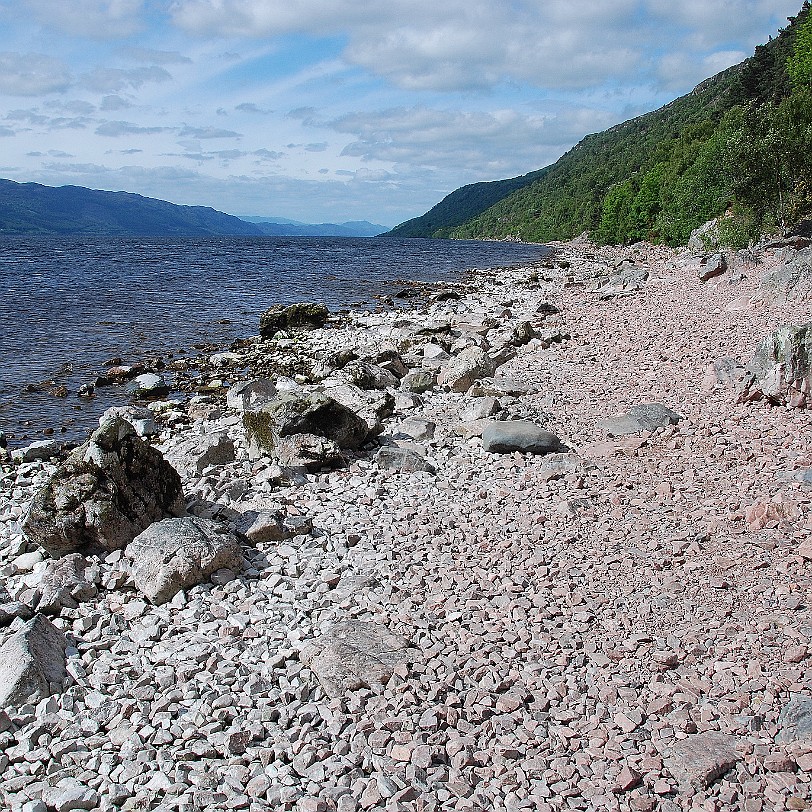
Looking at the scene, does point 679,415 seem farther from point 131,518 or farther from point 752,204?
point 752,204

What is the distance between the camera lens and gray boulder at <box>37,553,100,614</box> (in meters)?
8.03

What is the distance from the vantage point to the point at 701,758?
5398 mm

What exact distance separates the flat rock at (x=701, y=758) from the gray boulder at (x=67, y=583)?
22.2 feet

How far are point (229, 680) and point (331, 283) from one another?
47118mm

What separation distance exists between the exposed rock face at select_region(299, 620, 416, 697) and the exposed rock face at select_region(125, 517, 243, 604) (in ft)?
7.08

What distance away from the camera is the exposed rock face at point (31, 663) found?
6.36 meters

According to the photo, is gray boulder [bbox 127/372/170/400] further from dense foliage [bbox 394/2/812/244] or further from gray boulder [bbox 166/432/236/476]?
dense foliage [bbox 394/2/812/244]

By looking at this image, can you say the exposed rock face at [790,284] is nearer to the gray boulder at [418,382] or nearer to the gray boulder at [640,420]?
the gray boulder at [640,420]

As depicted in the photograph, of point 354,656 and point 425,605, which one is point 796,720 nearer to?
point 425,605

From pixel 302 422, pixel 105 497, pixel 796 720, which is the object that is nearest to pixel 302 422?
pixel 302 422

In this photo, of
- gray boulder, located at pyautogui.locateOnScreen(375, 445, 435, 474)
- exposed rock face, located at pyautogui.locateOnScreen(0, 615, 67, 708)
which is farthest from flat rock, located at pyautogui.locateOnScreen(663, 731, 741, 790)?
gray boulder, located at pyautogui.locateOnScreen(375, 445, 435, 474)

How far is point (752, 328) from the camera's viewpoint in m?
19.7

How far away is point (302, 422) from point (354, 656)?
262 inches

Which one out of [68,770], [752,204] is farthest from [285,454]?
[752,204]
